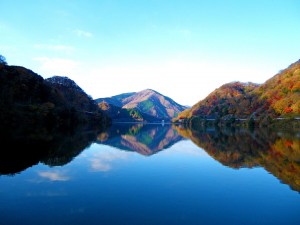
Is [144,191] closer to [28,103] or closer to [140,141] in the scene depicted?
[140,141]

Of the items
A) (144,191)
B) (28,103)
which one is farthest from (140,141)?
(28,103)

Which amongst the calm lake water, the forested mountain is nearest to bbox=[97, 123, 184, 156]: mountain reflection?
the calm lake water

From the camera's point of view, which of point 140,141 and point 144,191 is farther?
point 140,141

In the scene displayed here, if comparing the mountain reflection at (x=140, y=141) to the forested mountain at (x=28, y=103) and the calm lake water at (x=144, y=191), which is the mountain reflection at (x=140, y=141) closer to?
the calm lake water at (x=144, y=191)

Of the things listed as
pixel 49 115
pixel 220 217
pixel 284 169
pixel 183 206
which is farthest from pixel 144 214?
pixel 49 115

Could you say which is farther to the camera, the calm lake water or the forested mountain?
the forested mountain

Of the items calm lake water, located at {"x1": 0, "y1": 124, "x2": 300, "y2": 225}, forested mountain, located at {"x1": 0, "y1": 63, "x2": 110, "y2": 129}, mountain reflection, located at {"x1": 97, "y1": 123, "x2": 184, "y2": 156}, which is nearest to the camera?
calm lake water, located at {"x1": 0, "y1": 124, "x2": 300, "y2": 225}

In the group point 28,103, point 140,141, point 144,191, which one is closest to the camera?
point 144,191

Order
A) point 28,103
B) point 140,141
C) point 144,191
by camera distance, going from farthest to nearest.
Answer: point 28,103
point 140,141
point 144,191

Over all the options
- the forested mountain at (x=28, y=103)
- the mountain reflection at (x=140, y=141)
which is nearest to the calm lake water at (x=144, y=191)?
the mountain reflection at (x=140, y=141)

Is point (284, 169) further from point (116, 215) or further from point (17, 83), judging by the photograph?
point (17, 83)

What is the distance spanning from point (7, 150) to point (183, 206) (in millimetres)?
18866

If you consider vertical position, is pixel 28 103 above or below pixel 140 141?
above

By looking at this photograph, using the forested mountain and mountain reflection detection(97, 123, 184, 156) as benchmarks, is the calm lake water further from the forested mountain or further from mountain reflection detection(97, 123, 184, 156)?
the forested mountain
